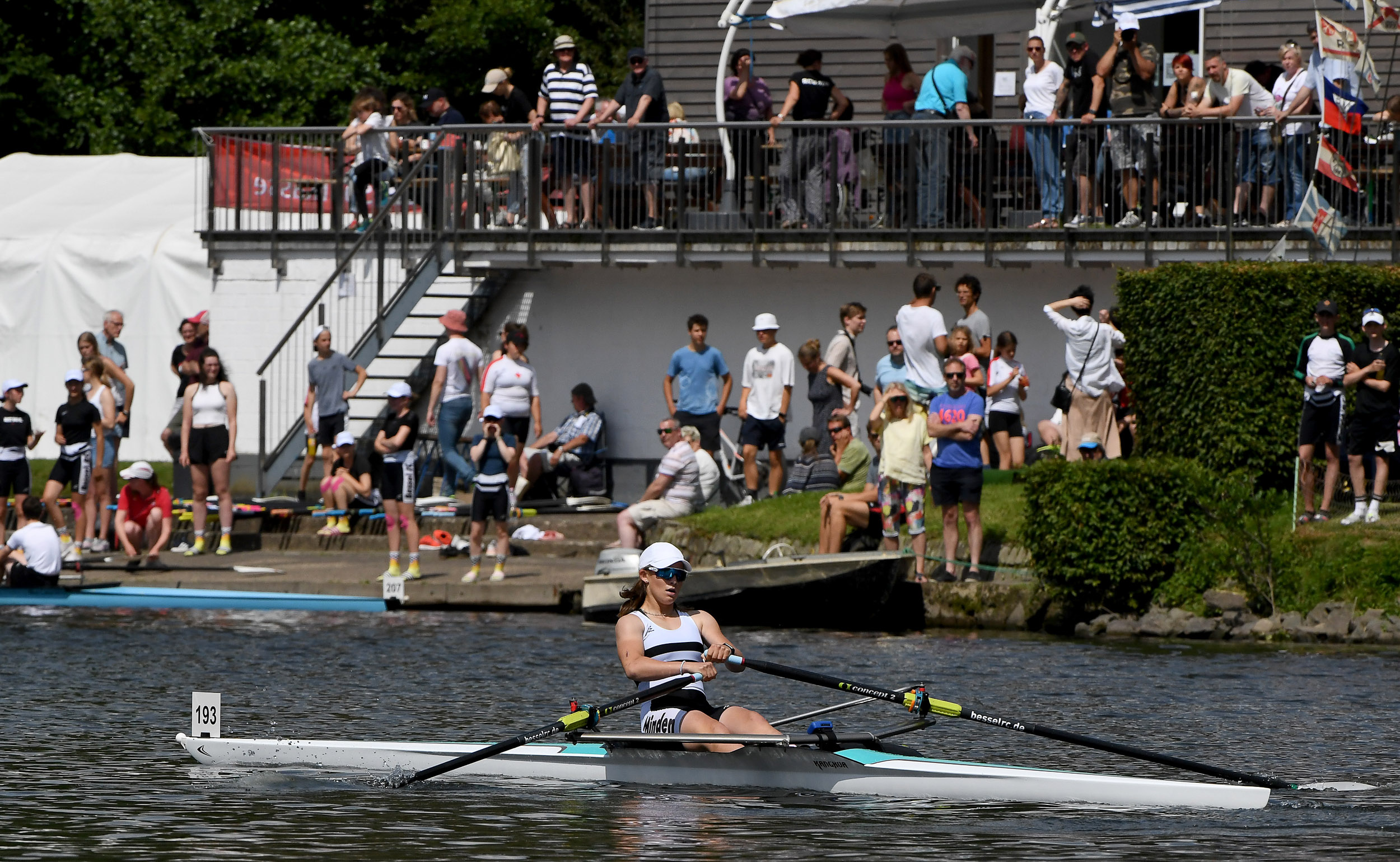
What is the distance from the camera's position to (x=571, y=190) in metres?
21.8

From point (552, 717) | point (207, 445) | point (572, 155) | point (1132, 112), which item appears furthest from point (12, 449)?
point (1132, 112)

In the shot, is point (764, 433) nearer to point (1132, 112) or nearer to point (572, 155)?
point (572, 155)

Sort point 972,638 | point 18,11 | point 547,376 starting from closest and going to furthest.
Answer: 1. point 972,638
2. point 547,376
3. point 18,11

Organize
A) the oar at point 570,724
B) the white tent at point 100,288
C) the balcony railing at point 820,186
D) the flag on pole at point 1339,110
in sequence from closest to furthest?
the oar at point 570,724, the flag on pole at point 1339,110, the balcony railing at point 820,186, the white tent at point 100,288

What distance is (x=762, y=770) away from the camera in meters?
10.9

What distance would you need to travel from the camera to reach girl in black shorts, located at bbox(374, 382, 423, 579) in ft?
59.0

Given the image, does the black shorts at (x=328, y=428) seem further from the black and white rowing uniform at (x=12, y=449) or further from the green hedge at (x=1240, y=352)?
the green hedge at (x=1240, y=352)

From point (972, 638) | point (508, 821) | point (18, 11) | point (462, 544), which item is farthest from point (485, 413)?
point (18, 11)

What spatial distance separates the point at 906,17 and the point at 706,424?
15.2 feet

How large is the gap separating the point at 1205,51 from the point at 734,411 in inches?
294

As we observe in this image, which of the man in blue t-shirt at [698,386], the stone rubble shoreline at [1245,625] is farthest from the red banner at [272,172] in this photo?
the stone rubble shoreline at [1245,625]

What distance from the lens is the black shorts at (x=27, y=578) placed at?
58.4 ft

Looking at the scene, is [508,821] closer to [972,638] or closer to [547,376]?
[972,638]

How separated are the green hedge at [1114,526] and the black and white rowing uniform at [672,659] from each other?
601cm
